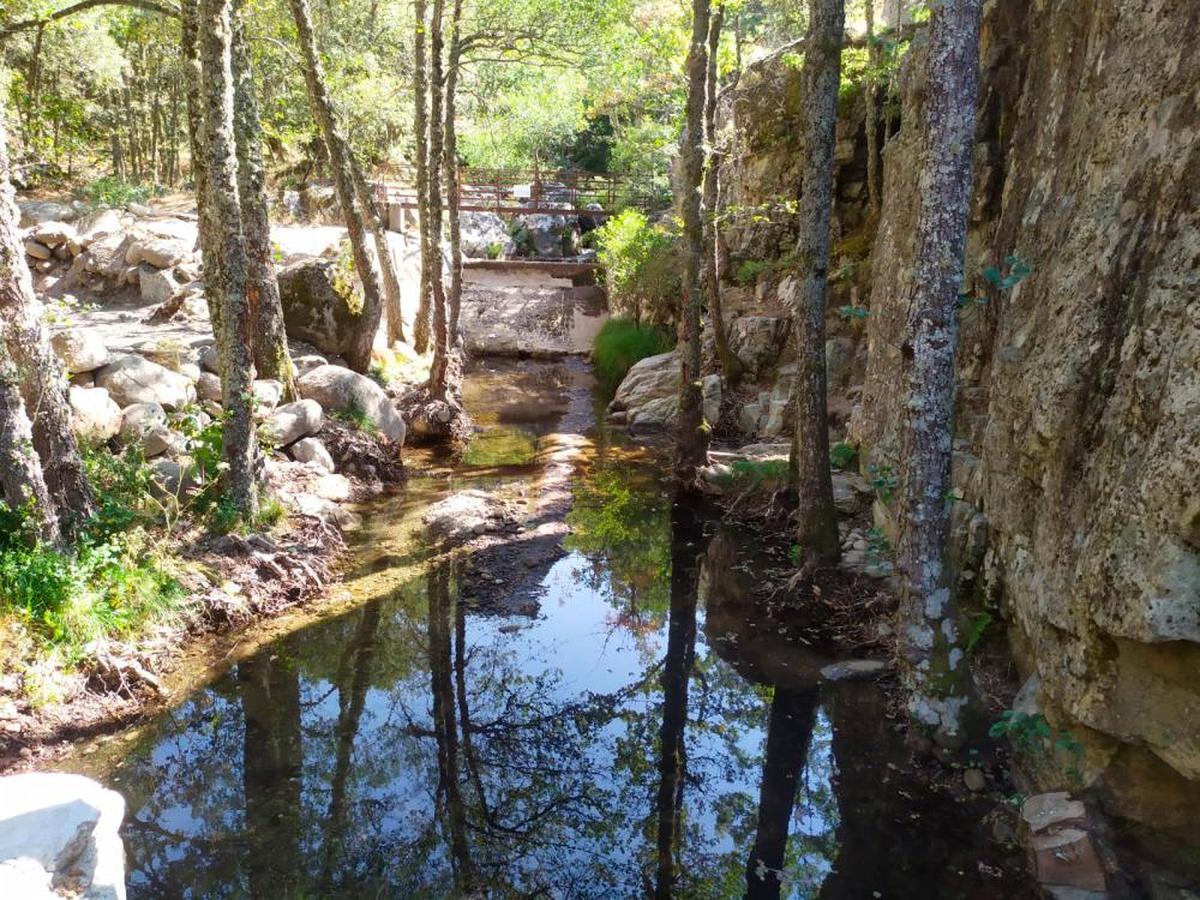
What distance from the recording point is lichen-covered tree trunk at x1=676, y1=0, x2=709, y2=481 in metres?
→ 11.8

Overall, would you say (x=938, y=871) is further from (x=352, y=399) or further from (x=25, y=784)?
(x=352, y=399)

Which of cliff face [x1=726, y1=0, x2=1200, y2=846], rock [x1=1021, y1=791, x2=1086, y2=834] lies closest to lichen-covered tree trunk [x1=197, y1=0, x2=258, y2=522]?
cliff face [x1=726, y1=0, x2=1200, y2=846]

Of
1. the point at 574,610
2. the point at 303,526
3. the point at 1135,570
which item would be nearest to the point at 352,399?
the point at 303,526

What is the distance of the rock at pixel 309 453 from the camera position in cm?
1233

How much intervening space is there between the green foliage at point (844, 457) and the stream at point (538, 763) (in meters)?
2.75

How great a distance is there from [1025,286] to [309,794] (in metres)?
6.62

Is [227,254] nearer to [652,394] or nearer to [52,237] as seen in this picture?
[652,394]

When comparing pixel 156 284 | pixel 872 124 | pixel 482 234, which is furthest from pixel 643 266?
pixel 482 234

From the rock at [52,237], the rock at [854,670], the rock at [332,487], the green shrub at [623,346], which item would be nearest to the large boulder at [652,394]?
the green shrub at [623,346]

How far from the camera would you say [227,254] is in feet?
30.2

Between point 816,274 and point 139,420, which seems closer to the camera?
point 816,274

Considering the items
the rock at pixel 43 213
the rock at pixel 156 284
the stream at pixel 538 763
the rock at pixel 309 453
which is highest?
the rock at pixel 43 213

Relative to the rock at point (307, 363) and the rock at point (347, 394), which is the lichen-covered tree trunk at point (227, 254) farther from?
the rock at point (307, 363)

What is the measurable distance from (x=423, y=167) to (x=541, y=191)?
1320cm
